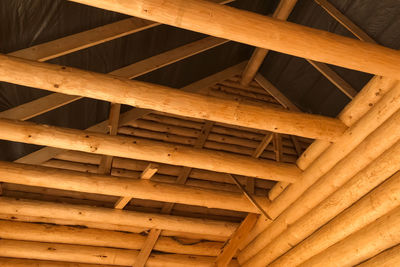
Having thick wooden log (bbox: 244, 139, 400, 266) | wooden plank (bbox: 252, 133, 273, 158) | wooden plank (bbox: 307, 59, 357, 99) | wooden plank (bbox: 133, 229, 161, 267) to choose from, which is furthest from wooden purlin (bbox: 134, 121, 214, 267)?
wooden plank (bbox: 307, 59, 357, 99)

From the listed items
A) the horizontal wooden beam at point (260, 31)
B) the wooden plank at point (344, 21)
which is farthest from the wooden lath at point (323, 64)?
the horizontal wooden beam at point (260, 31)

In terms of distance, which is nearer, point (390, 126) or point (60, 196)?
point (390, 126)

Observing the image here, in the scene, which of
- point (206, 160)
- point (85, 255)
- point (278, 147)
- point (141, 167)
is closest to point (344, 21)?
point (278, 147)

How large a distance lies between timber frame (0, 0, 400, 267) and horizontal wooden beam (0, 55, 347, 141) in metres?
0.01

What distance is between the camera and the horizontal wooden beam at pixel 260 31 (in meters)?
2.75

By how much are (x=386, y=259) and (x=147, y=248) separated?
355cm

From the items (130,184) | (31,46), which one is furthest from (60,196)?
(31,46)

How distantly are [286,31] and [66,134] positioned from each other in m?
2.54

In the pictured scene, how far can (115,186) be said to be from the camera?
488 centimetres

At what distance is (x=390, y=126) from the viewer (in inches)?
144

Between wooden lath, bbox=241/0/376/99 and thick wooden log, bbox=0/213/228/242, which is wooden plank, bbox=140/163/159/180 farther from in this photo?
wooden lath, bbox=241/0/376/99

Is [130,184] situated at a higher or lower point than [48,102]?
lower

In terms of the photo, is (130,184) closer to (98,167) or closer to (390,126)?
(98,167)

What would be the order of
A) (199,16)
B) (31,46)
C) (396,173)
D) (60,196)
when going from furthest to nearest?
(60,196) → (31,46) → (396,173) → (199,16)
